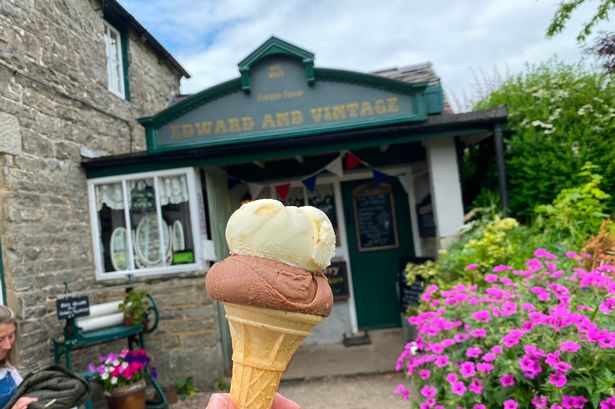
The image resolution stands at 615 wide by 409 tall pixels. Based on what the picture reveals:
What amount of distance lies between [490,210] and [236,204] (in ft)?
13.1

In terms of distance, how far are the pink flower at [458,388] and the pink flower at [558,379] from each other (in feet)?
1.62

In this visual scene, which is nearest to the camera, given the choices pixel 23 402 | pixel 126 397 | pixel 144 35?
pixel 23 402

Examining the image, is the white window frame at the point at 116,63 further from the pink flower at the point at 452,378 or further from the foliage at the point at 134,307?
the pink flower at the point at 452,378

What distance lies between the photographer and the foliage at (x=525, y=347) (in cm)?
253

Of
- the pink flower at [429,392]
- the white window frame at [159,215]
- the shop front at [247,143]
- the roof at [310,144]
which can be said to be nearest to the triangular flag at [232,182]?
the shop front at [247,143]

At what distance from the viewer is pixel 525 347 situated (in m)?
2.63

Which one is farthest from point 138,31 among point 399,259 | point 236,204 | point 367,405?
point 367,405

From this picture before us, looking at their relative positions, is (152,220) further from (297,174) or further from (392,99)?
(392,99)

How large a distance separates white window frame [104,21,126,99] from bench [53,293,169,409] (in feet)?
11.6

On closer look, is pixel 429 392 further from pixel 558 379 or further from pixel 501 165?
pixel 501 165

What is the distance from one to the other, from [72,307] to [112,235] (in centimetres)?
161

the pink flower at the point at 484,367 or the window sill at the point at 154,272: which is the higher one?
the window sill at the point at 154,272

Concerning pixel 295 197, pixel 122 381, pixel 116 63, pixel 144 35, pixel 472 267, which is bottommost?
pixel 122 381

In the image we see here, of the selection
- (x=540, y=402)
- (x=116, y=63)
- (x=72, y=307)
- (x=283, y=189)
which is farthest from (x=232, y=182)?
(x=540, y=402)
